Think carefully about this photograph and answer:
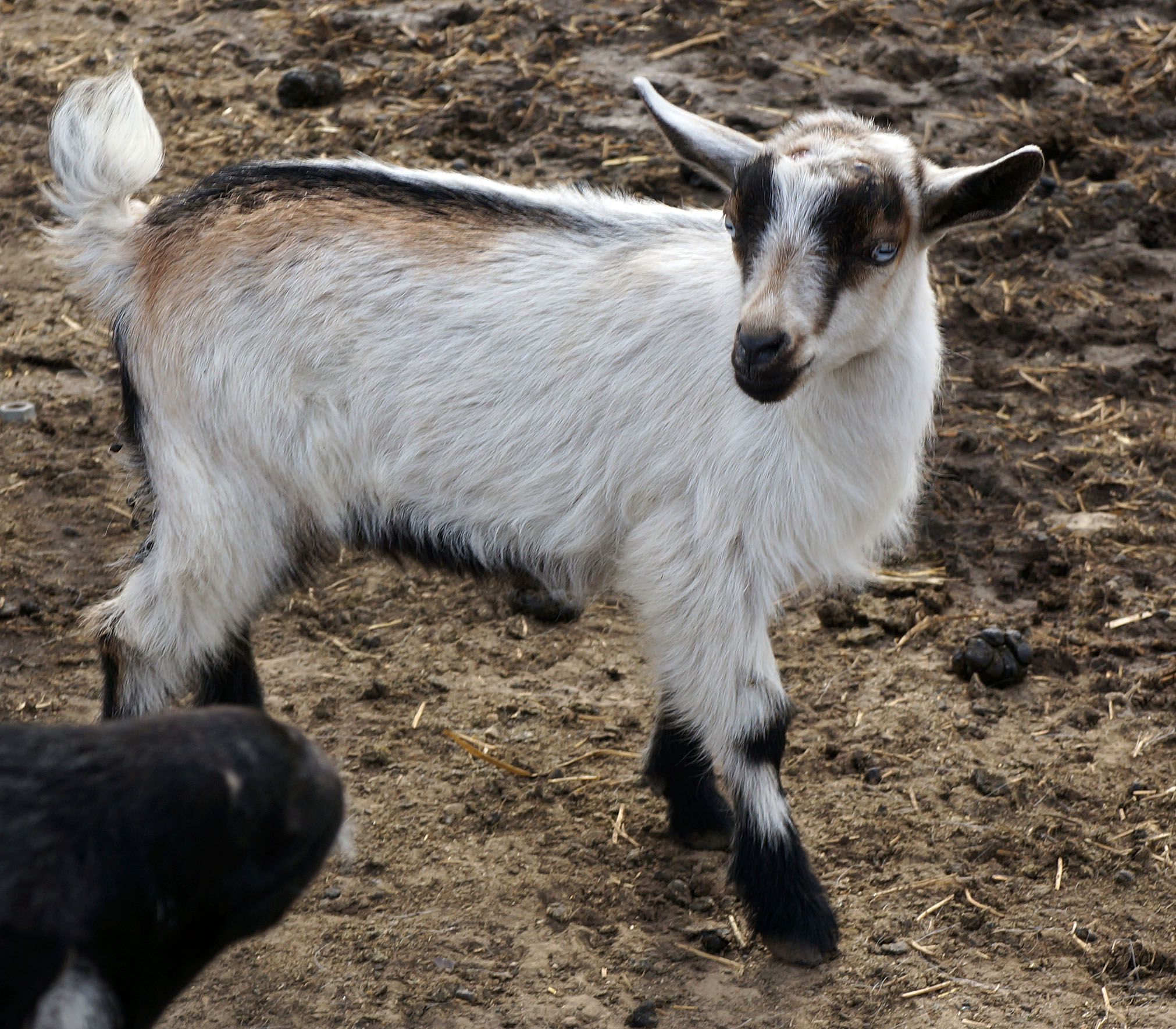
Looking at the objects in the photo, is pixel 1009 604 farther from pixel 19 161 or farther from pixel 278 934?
pixel 19 161

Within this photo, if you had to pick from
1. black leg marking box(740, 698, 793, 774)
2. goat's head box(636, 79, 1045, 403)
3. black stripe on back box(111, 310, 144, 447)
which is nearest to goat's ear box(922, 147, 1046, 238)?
goat's head box(636, 79, 1045, 403)

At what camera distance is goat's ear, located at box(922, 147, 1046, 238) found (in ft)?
9.43

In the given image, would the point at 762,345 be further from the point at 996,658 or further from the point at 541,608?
the point at 541,608

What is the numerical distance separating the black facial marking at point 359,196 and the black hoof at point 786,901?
1540mm

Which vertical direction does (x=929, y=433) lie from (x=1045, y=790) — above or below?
above

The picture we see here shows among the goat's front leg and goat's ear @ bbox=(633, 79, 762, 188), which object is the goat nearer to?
the goat's front leg

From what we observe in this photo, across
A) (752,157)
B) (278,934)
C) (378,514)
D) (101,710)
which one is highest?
(752,157)

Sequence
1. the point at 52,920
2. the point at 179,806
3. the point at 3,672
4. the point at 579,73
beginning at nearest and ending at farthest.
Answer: the point at 52,920, the point at 179,806, the point at 3,672, the point at 579,73

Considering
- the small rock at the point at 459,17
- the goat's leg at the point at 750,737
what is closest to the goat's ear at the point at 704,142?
the goat's leg at the point at 750,737

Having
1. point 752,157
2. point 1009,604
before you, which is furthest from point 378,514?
point 1009,604

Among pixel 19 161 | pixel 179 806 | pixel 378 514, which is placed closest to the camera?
pixel 179 806

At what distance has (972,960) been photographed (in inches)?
126

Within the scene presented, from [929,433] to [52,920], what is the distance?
2.65 m

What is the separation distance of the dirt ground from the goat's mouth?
1.00 m
